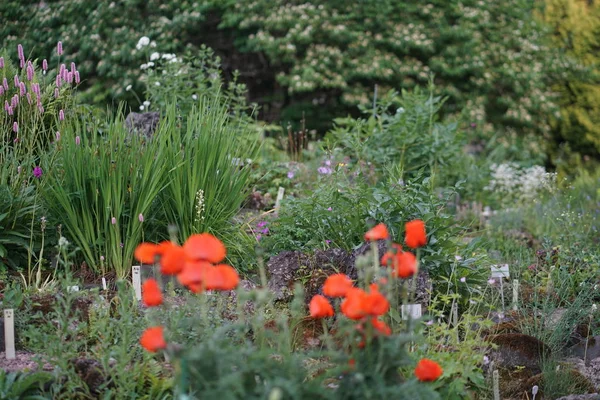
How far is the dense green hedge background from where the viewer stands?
10016 mm

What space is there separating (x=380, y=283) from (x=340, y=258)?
159 centimetres

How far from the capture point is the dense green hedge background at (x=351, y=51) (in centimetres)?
1002

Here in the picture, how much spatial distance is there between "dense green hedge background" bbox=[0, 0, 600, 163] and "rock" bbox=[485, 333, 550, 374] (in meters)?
7.01

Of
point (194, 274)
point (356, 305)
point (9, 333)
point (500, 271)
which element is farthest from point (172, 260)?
point (500, 271)

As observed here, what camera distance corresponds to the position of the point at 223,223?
157 inches

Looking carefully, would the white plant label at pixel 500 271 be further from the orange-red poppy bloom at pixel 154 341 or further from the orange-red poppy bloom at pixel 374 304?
the orange-red poppy bloom at pixel 154 341

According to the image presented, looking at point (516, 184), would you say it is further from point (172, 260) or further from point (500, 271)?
point (172, 260)

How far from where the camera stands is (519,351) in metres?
3.09

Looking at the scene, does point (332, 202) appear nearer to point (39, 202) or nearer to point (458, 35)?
point (39, 202)

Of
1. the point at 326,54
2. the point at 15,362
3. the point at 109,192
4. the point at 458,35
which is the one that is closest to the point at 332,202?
the point at 109,192

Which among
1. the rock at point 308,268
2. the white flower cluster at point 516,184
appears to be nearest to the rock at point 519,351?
the rock at point 308,268

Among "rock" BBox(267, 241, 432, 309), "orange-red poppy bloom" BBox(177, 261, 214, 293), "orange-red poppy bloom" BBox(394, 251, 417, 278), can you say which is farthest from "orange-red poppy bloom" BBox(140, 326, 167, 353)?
"rock" BBox(267, 241, 432, 309)

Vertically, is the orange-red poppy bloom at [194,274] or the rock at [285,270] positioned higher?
the orange-red poppy bloom at [194,274]

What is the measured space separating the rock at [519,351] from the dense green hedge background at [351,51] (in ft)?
23.0
